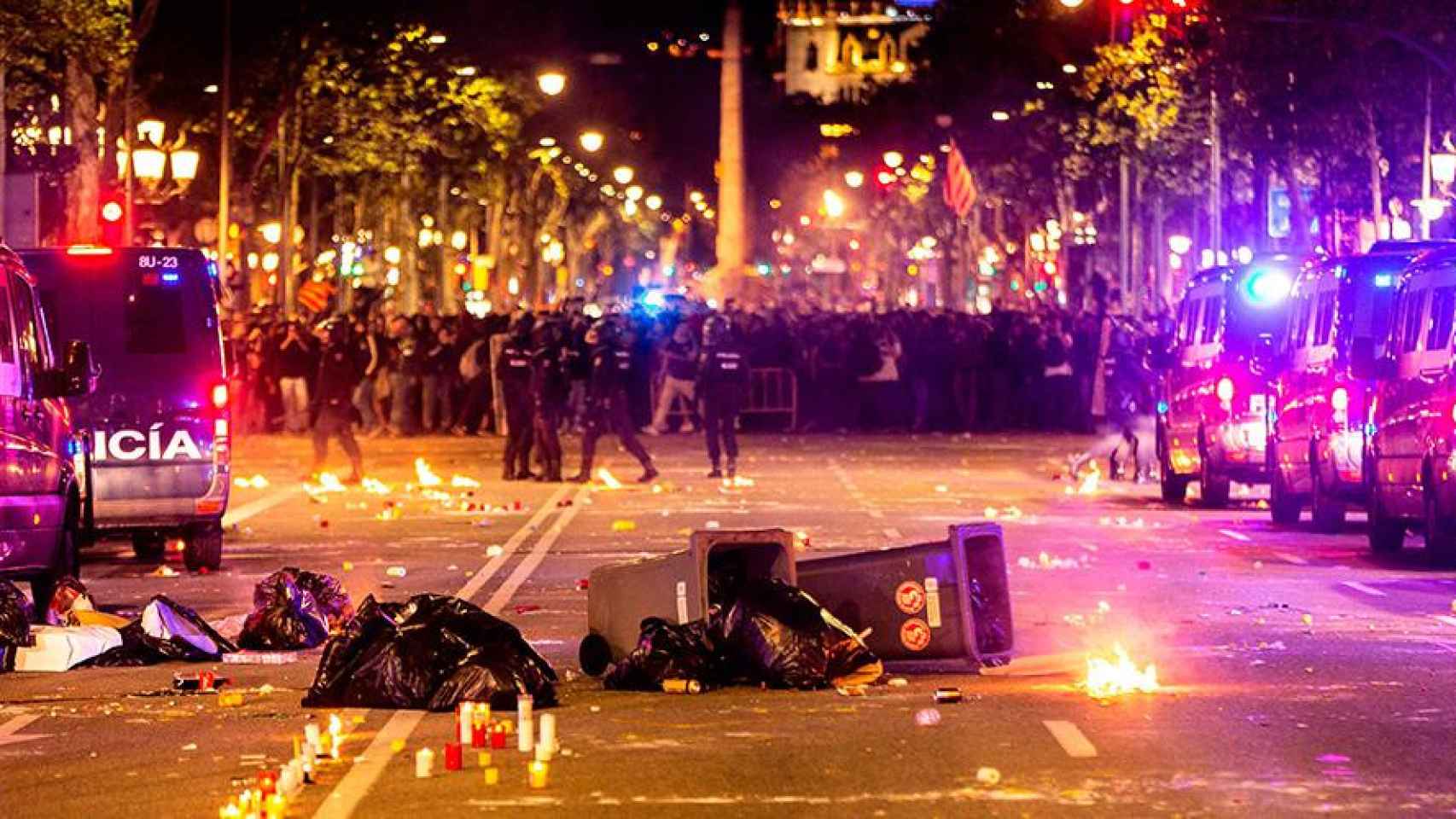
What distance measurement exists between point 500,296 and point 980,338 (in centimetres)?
4178

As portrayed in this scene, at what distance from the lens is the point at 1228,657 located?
14555 millimetres

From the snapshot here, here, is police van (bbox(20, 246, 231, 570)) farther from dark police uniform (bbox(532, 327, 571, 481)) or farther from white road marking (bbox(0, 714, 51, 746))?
dark police uniform (bbox(532, 327, 571, 481))

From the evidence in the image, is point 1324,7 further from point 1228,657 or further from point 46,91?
point 1228,657

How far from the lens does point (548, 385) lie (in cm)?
3250

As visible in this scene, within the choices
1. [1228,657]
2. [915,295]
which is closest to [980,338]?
[1228,657]

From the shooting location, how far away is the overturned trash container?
13672 millimetres

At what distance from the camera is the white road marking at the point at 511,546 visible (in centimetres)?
1897

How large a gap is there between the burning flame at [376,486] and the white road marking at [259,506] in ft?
2.31

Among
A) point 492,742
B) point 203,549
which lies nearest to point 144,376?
point 203,549

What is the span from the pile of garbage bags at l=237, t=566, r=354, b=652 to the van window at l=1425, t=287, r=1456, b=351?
28.4ft

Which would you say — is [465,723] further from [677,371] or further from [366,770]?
[677,371]

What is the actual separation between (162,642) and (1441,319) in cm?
1002

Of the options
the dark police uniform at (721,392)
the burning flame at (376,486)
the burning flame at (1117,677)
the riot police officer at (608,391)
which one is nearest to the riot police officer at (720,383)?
the dark police uniform at (721,392)

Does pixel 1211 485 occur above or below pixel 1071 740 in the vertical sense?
above
